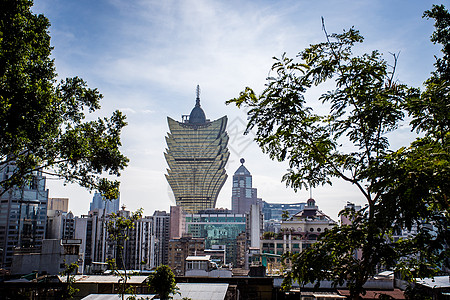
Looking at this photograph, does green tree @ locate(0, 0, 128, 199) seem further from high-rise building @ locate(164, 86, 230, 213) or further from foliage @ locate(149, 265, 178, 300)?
high-rise building @ locate(164, 86, 230, 213)

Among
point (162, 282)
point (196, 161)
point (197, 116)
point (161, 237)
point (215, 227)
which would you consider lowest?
point (161, 237)

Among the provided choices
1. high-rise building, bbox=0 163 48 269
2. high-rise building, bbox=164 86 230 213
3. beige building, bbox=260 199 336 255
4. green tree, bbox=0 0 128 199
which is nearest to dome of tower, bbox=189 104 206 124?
high-rise building, bbox=164 86 230 213

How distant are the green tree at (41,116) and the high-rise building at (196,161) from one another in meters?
105

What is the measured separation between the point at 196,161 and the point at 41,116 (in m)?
107

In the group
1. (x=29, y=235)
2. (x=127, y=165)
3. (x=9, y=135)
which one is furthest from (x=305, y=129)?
(x=29, y=235)

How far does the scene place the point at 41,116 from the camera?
7180 mm

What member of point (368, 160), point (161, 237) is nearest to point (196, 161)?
point (161, 237)

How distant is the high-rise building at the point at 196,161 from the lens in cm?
11425

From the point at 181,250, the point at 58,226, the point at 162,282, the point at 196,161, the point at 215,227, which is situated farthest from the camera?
the point at 196,161

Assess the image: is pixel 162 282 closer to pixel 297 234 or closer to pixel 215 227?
pixel 297 234

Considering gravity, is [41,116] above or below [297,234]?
above

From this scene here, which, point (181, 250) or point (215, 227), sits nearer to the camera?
point (181, 250)

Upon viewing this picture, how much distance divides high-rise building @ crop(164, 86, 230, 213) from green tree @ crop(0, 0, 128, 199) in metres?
105

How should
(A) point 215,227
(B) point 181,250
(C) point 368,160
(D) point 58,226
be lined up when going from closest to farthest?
1. (C) point 368,160
2. (D) point 58,226
3. (B) point 181,250
4. (A) point 215,227
